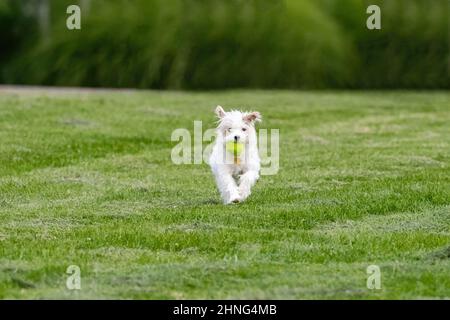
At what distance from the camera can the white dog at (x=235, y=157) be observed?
12406 mm

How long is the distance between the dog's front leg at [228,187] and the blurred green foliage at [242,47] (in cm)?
1687

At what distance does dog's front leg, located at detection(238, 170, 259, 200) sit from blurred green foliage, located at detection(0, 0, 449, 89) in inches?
661

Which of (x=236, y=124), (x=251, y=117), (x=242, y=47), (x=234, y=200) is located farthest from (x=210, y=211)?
(x=242, y=47)

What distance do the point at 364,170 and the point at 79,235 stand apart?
18.8 feet

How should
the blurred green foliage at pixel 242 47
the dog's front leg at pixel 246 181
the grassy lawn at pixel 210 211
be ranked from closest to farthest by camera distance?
the grassy lawn at pixel 210 211
the dog's front leg at pixel 246 181
the blurred green foliage at pixel 242 47

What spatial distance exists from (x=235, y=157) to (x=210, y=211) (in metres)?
0.81

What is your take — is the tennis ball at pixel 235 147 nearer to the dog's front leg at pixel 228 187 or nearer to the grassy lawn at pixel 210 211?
the dog's front leg at pixel 228 187

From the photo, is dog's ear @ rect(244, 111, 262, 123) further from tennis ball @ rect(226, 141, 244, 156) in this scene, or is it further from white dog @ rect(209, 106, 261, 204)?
tennis ball @ rect(226, 141, 244, 156)

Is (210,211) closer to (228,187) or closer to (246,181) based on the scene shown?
(228,187)

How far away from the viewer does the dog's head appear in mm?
12375

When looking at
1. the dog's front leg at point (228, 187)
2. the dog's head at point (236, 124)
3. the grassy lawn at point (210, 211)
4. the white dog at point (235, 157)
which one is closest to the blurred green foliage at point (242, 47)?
the grassy lawn at point (210, 211)

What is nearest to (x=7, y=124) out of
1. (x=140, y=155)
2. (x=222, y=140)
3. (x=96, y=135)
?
(x=96, y=135)

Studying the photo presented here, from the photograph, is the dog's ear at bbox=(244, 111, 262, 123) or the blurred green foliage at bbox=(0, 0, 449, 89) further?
the blurred green foliage at bbox=(0, 0, 449, 89)

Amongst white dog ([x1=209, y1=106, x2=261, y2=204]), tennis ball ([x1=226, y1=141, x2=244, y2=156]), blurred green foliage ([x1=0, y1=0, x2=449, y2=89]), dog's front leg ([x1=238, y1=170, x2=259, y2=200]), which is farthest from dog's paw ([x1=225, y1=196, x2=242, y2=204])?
blurred green foliage ([x1=0, y1=0, x2=449, y2=89])
